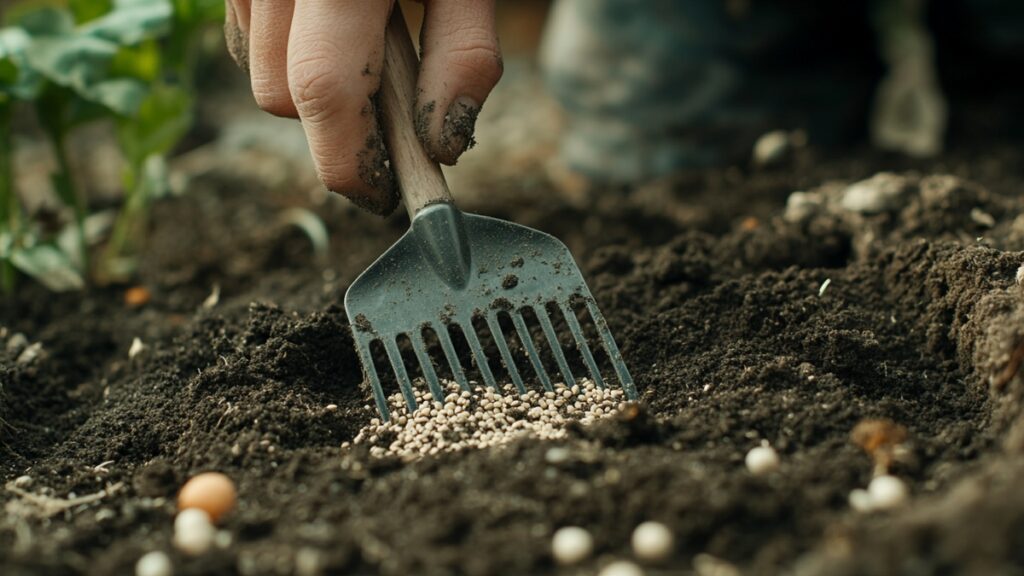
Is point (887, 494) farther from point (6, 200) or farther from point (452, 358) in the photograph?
point (6, 200)

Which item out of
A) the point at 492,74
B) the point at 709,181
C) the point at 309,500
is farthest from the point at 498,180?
the point at 309,500

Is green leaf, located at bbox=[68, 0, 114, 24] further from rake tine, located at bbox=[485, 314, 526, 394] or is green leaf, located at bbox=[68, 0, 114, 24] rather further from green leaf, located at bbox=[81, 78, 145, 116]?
rake tine, located at bbox=[485, 314, 526, 394]

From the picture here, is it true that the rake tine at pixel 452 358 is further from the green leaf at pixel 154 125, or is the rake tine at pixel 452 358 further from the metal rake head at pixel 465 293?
the green leaf at pixel 154 125

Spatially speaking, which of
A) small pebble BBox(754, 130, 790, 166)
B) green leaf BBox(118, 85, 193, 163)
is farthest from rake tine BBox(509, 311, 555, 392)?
small pebble BBox(754, 130, 790, 166)

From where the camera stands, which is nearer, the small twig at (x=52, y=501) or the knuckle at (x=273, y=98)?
the small twig at (x=52, y=501)

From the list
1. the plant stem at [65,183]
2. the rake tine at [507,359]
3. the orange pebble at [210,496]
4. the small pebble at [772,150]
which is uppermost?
the plant stem at [65,183]

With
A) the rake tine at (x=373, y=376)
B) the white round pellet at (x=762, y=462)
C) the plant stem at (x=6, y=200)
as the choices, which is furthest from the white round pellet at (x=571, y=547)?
the plant stem at (x=6, y=200)
